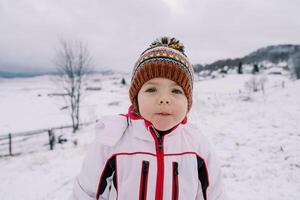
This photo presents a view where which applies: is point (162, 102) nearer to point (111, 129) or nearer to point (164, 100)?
point (164, 100)

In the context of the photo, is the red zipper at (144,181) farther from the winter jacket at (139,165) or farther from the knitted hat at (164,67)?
the knitted hat at (164,67)

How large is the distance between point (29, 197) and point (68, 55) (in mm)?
11268

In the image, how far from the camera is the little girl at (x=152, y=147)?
4.67 ft

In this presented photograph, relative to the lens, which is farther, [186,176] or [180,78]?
[186,176]

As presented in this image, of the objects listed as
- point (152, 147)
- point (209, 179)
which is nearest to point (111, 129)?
point (152, 147)

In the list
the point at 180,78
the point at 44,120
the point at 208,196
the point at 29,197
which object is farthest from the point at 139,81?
the point at 44,120

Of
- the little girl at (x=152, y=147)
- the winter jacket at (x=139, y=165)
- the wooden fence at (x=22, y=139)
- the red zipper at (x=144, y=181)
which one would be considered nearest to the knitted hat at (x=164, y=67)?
the little girl at (x=152, y=147)

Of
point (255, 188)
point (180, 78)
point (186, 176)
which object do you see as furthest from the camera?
point (255, 188)

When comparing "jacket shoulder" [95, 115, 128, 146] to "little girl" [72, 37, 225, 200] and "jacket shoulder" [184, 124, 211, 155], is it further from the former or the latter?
"jacket shoulder" [184, 124, 211, 155]

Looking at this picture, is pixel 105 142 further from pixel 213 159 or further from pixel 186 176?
pixel 213 159

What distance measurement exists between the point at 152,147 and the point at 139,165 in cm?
16

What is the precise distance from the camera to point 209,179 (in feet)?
5.46

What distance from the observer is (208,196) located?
1690 mm

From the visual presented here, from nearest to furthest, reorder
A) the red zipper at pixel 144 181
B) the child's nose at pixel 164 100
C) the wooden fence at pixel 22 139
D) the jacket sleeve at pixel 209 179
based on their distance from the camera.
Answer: the child's nose at pixel 164 100 → the red zipper at pixel 144 181 → the jacket sleeve at pixel 209 179 → the wooden fence at pixel 22 139
